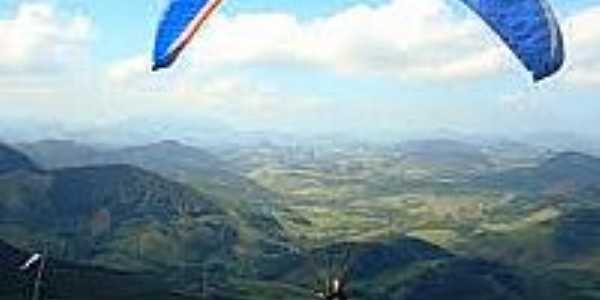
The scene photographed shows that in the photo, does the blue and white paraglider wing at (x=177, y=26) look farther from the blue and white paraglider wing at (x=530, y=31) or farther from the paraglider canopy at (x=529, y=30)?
the blue and white paraglider wing at (x=530, y=31)

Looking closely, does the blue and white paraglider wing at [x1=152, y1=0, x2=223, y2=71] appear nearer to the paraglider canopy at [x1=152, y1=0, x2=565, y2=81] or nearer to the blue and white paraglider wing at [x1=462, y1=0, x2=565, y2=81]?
the paraglider canopy at [x1=152, y1=0, x2=565, y2=81]

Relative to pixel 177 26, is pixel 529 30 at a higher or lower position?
higher

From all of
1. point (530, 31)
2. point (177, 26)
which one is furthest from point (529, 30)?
point (177, 26)

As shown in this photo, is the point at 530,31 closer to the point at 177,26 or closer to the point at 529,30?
the point at 529,30

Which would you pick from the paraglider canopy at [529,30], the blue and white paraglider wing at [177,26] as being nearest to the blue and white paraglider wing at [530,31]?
the paraglider canopy at [529,30]

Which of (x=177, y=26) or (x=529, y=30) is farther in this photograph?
(x=177, y=26)

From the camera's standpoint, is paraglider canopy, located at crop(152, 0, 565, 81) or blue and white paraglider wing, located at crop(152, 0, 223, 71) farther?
blue and white paraglider wing, located at crop(152, 0, 223, 71)

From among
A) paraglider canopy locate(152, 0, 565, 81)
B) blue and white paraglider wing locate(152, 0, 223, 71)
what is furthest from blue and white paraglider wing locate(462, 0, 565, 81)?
blue and white paraglider wing locate(152, 0, 223, 71)
